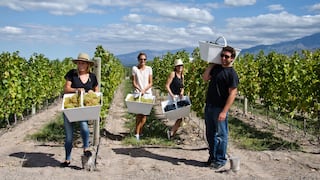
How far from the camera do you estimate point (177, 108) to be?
654 cm

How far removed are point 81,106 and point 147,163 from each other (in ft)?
4.53

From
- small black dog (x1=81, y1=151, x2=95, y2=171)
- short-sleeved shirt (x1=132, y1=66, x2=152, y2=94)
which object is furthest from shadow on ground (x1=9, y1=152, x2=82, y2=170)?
short-sleeved shirt (x1=132, y1=66, x2=152, y2=94)

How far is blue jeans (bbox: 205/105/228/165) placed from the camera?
489 cm

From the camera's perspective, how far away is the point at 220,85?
4.79 metres

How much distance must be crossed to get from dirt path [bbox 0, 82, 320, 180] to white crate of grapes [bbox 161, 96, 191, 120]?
1.87 feet

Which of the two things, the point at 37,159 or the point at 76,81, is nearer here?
the point at 76,81

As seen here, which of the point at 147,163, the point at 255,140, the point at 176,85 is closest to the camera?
the point at 147,163

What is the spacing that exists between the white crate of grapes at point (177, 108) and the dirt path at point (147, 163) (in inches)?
22.5

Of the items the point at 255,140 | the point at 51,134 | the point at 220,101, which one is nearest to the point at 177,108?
the point at 220,101

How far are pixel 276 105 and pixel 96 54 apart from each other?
496 centimetres

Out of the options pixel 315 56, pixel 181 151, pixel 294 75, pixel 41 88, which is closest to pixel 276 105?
pixel 294 75

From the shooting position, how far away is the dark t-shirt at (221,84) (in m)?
4.68

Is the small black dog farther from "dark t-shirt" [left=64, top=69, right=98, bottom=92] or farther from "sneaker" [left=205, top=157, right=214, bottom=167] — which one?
"sneaker" [left=205, top=157, right=214, bottom=167]

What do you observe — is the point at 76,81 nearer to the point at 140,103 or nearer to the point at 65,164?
the point at 65,164
